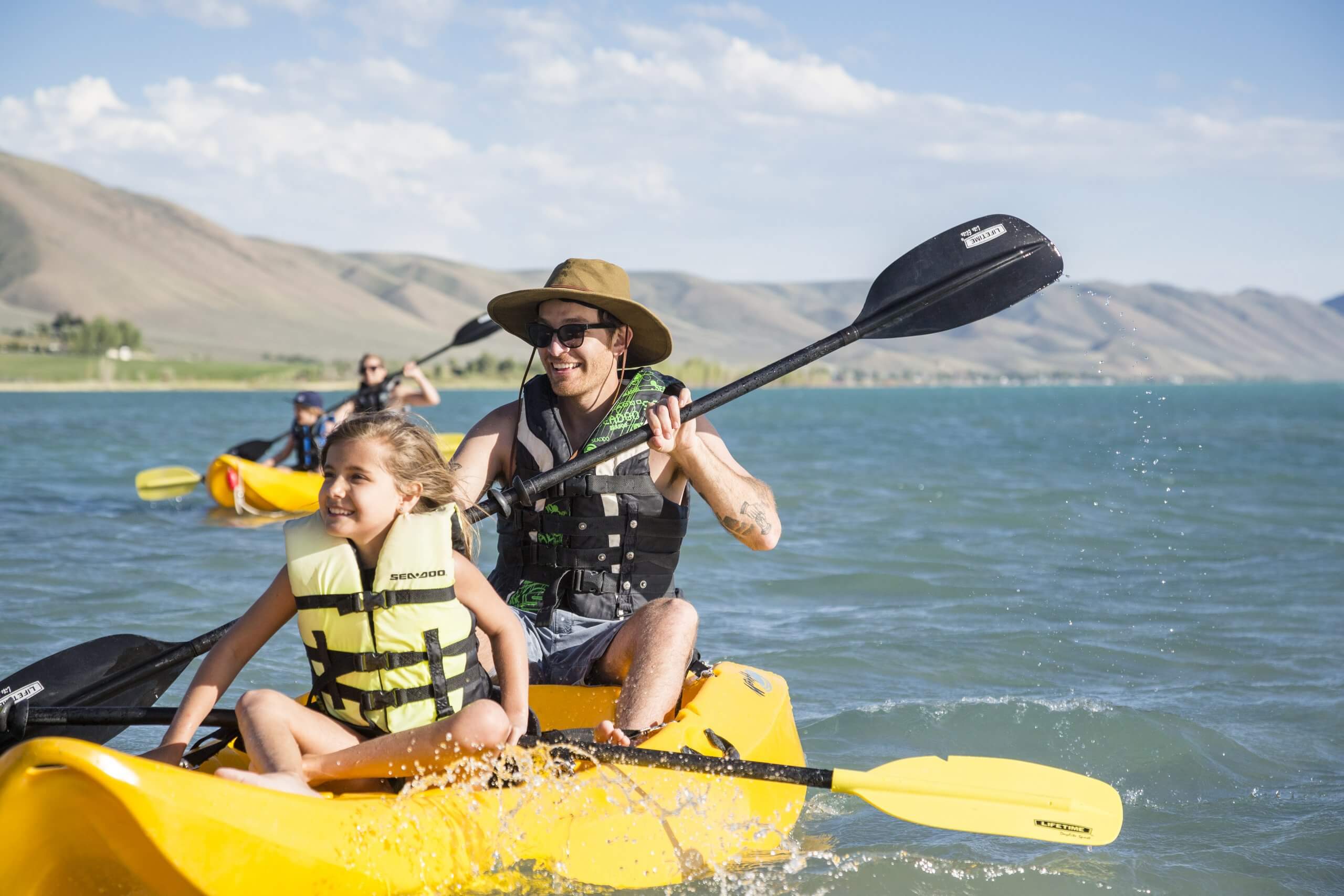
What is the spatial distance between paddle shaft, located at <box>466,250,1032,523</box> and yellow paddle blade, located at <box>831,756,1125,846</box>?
3.72 feet

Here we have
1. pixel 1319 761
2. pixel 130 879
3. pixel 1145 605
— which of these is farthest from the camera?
pixel 1145 605

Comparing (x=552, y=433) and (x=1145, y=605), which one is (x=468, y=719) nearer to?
(x=552, y=433)

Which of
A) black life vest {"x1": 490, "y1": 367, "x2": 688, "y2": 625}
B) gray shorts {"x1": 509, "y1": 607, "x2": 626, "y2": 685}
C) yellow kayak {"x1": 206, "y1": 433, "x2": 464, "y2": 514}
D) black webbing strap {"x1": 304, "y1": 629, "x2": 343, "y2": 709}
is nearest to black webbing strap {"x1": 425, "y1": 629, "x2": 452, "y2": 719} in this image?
black webbing strap {"x1": 304, "y1": 629, "x2": 343, "y2": 709}

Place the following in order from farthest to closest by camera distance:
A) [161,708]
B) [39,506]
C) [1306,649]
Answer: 1. [39,506]
2. [1306,649]
3. [161,708]

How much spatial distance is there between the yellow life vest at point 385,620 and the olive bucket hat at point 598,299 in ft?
3.45

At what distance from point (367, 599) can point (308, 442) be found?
856 cm

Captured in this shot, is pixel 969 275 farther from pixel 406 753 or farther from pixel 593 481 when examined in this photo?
pixel 406 753

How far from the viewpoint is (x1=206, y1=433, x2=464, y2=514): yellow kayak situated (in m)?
10.5

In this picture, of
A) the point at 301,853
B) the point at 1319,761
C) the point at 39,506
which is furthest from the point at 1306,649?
the point at 39,506

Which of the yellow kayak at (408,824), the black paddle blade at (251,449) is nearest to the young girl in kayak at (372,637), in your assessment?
the yellow kayak at (408,824)

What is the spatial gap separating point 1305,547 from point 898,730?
6449 millimetres

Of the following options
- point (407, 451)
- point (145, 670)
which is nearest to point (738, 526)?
point (407, 451)

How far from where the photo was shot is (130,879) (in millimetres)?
2416

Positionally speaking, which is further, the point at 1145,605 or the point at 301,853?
Result: the point at 1145,605
